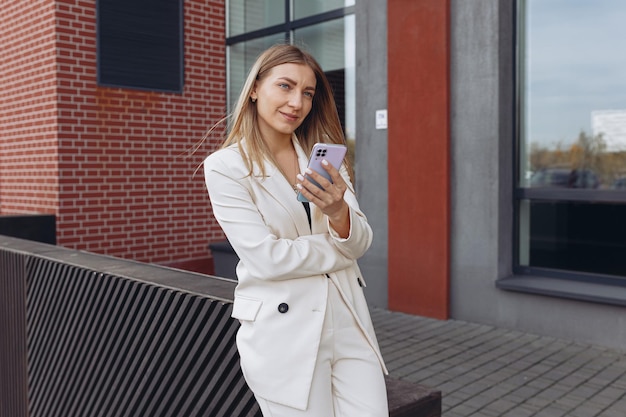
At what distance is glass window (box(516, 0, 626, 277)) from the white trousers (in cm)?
460

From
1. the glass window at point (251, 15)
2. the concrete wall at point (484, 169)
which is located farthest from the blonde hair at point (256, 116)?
the glass window at point (251, 15)

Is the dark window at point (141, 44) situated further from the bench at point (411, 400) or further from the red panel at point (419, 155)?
the bench at point (411, 400)

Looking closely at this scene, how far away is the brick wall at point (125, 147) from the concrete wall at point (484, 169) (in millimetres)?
3544

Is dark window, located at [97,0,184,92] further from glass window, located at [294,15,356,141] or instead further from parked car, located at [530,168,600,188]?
parked car, located at [530,168,600,188]

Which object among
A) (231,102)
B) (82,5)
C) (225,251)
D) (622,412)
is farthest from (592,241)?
(82,5)

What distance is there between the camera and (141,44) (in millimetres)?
7805

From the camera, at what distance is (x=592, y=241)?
19.7 ft

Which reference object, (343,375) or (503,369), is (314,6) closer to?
(503,369)

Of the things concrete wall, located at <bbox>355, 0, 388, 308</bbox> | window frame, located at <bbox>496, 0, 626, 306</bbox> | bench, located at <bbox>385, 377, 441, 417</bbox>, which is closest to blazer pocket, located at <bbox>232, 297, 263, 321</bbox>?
bench, located at <bbox>385, 377, 441, 417</bbox>

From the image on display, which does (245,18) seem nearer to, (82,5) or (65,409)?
(82,5)

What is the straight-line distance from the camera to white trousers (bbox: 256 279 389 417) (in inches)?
71.1

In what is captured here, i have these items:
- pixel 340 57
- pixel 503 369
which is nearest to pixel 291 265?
pixel 503 369

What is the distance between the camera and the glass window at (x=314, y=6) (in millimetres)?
7718

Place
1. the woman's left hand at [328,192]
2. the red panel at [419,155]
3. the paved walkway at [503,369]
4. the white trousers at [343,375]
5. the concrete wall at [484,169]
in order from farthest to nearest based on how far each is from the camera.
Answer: the red panel at [419,155]
the concrete wall at [484,169]
the paved walkway at [503,369]
the white trousers at [343,375]
the woman's left hand at [328,192]
